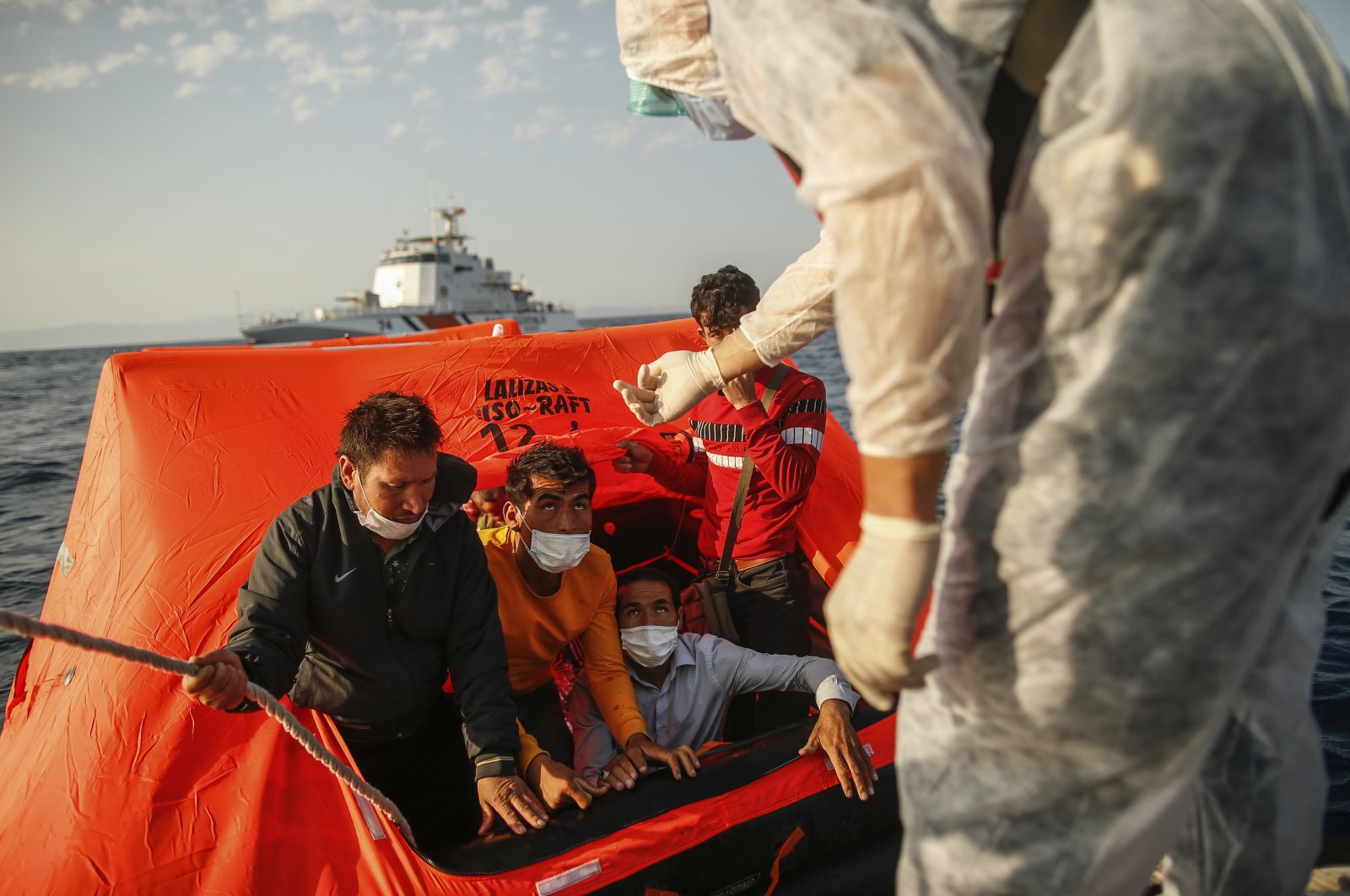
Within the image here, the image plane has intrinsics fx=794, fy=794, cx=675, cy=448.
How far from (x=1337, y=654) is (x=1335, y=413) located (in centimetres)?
418

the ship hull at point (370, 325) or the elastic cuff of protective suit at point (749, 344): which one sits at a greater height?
the ship hull at point (370, 325)

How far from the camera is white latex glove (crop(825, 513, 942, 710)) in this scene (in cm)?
95

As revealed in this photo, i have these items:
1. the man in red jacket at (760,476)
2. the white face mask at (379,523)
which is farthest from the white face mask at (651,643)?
the white face mask at (379,523)

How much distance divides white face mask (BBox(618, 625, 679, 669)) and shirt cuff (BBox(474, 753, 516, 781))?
74cm

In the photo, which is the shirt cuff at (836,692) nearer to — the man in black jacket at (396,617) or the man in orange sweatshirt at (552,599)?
the man in orange sweatshirt at (552,599)

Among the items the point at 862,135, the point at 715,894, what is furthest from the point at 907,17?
the point at 715,894

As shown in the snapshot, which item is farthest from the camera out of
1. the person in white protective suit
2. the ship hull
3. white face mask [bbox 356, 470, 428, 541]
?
the ship hull

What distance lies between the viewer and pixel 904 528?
3.10 ft

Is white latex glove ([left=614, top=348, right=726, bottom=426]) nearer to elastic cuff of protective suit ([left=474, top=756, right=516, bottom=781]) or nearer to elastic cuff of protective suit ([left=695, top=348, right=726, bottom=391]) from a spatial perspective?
elastic cuff of protective suit ([left=695, top=348, right=726, bottom=391])

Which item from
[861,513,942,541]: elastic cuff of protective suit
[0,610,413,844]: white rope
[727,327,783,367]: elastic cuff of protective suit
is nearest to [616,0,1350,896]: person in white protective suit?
[861,513,942,541]: elastic cuff of protective suit

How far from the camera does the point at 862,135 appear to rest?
85 centimetres

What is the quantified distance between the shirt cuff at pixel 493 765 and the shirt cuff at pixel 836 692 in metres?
0.96

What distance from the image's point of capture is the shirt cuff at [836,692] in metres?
2.48

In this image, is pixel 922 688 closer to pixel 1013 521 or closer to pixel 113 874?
pixel 1013 521
